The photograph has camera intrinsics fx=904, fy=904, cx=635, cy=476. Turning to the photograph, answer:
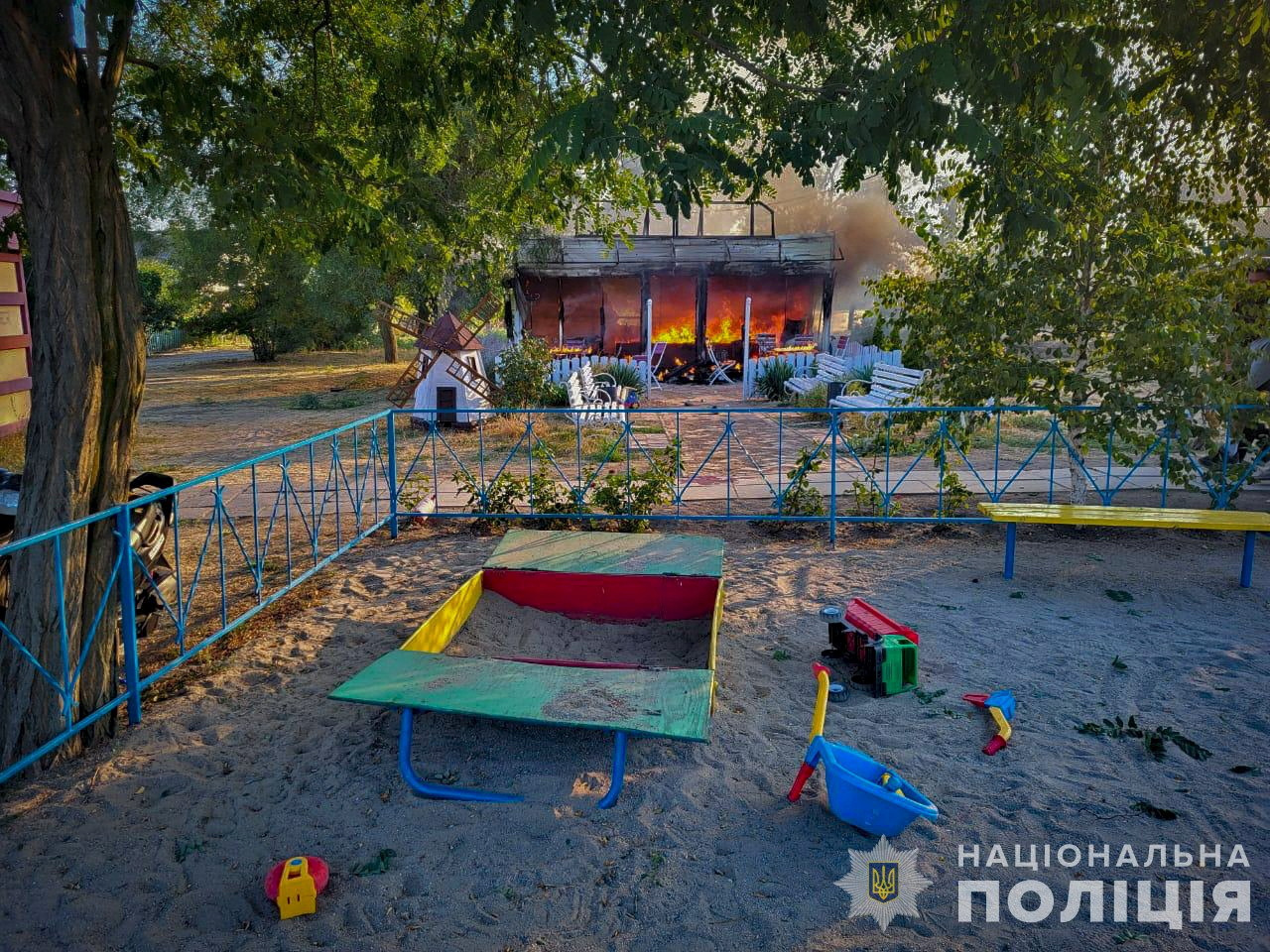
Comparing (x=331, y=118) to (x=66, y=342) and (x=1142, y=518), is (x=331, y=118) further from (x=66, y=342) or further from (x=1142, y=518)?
(x=1142, y=518)

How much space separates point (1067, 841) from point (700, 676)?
5.82 feet

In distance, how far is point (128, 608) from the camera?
15.5 ft

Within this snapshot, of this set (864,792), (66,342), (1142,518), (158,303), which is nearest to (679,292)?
(1142,518)

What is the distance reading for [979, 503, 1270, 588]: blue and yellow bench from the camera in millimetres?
7102

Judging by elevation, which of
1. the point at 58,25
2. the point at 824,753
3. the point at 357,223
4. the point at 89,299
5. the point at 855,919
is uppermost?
the point at 58,25

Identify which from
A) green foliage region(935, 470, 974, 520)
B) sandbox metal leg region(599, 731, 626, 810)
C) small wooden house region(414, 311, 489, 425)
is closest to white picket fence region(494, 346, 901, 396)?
small wooden house region(414, 311, 489, 425)

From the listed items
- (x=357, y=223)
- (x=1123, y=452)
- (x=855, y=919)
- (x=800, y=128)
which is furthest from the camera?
(x=1123, y=452)

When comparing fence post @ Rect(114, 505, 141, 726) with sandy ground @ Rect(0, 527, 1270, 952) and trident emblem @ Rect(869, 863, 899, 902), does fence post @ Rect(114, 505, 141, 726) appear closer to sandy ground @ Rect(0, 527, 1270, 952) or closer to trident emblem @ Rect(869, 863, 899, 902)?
sandy ground @ Rect(0, 527, 1270, 952)

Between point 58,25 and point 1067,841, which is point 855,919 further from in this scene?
point 58,25

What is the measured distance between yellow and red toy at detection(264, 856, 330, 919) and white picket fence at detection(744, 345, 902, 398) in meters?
17.2

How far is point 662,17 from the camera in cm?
432

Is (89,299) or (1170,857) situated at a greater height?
(89,299)

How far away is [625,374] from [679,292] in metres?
6.23

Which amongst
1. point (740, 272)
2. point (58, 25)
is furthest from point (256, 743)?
point (740, 272)
